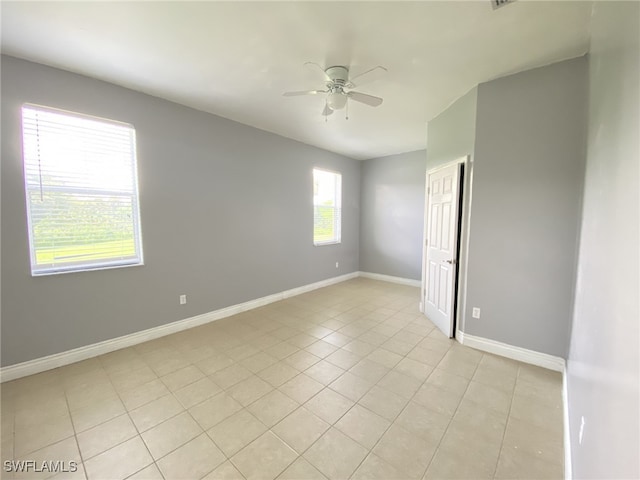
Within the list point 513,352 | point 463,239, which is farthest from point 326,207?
point 513,352

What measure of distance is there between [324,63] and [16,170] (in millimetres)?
2766

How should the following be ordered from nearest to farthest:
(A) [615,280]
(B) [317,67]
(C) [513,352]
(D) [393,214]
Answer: (A) [615,280], (B) [317,67], (C) [513,352], (D) [393,214]

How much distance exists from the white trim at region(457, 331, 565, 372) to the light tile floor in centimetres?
8

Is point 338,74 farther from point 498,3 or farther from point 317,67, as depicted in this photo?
point 498,3

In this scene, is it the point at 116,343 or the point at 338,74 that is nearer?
the point at 338,74

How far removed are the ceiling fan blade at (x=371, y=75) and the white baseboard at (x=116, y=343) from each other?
327 centimetres

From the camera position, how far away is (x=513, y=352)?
8.55ft

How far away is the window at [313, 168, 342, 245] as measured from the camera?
5.14m

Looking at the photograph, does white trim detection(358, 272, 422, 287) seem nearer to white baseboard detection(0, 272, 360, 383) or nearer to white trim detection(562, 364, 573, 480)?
white baseboard detection(0, 272, 360, 383)

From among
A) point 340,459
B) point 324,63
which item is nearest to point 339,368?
point 340,459

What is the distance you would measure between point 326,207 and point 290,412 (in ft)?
13.1

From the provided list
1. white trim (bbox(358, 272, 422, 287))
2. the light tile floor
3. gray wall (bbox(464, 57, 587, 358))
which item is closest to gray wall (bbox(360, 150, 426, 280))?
white trim (bbox(358, 272, 422, 287))

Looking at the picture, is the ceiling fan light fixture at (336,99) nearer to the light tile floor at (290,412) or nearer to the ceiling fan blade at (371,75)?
the ceiling fan blade at (371,75)

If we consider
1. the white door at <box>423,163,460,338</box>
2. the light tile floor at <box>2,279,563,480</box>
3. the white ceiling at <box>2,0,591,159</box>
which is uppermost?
the white ceiling at <box>2,0,591,159</box>
